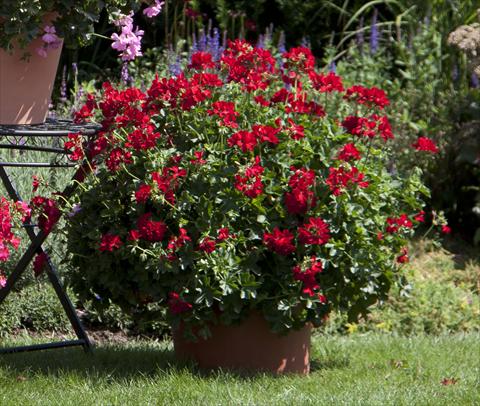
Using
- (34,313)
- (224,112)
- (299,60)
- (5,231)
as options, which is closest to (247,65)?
(299,60)

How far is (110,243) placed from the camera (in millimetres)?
3660

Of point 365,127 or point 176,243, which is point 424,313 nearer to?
point 365,127

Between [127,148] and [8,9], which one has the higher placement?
[8,9]

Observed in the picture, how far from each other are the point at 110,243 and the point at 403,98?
4230mm

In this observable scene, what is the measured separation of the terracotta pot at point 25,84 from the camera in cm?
383

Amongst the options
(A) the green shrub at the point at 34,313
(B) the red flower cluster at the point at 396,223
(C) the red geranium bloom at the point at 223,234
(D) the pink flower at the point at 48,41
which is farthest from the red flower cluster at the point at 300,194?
(A) the green shrub at the point at 34,313

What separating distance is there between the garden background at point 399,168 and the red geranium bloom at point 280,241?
0.52 meters

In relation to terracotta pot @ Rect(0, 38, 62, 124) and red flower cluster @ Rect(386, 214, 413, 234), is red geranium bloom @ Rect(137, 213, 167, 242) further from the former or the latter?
red flower cluster @ Rect(386, 214, 413, 234)

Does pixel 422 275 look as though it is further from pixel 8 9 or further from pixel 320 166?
pixel 8 9

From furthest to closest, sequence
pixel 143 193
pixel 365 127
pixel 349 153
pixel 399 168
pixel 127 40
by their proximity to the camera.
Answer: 1. pixel 399 168
2. pixel 365 127
3. pixel 127 40
4. pixel 349 153
5. pixel 143 193

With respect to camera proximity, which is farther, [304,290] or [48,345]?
[48,345]

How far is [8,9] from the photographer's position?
140 inches

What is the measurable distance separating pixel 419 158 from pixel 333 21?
2.67m

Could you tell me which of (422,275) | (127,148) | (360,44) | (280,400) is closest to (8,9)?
(127,148)
